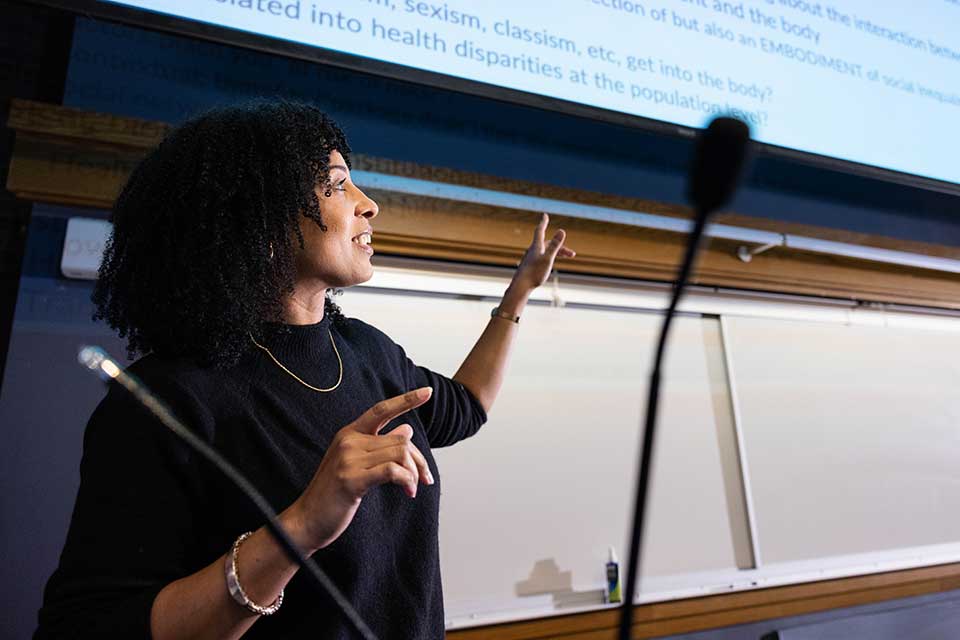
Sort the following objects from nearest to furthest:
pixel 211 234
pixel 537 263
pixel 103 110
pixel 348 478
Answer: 1. pixel 348 478
2. pixel 211 234
3. pixel 537 263
4. pixel 103 110

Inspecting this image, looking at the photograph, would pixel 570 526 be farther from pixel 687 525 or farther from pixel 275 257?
pixel 275 257

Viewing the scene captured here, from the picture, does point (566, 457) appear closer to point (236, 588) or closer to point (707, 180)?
point (236, 588)

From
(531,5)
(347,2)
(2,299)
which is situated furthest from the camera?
(531,5)

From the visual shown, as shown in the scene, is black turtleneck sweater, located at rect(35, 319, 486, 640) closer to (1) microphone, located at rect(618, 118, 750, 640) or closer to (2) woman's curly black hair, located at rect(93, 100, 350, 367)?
(2) woman's curly black hair, located at rect(93, 100, 350, 367)

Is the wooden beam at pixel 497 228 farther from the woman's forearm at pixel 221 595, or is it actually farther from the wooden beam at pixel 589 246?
the woman's forearm at pixel 221 595

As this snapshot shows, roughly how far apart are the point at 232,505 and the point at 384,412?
20 cm

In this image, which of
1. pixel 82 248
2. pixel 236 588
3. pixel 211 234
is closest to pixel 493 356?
pixel 211 234

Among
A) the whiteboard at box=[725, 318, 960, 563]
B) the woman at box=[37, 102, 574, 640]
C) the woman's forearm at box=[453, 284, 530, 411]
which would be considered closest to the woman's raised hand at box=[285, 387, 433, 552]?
the woman at box=[37, 102, 574, 640]

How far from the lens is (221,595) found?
491mm

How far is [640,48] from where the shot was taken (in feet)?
4.52

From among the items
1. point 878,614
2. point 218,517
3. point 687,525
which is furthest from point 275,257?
point 878,614

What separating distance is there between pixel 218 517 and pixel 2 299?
2.39 feet

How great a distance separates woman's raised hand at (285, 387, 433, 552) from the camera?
1.53ft

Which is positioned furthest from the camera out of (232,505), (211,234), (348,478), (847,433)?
(847,433)
